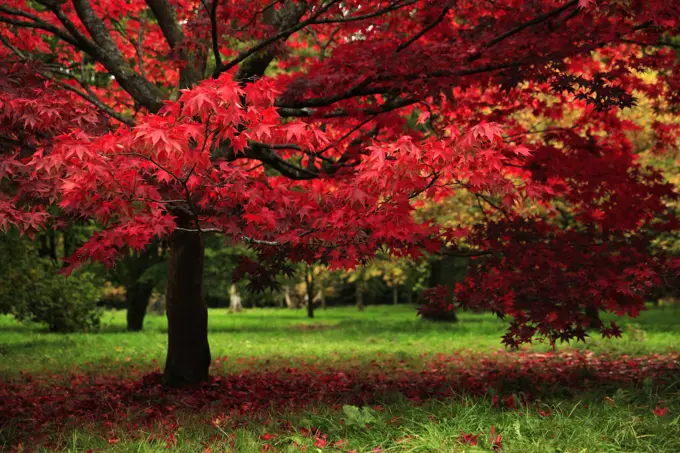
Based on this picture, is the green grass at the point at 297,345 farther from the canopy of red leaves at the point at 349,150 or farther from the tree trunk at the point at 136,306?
the canopy of red leaves at the point at 349,150

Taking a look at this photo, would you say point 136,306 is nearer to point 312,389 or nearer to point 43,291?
point 43,291

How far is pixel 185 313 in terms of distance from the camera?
8.43 m

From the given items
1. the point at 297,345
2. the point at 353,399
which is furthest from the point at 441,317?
the point at 353,399

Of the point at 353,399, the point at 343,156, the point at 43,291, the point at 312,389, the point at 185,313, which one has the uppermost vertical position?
the point at 343,156

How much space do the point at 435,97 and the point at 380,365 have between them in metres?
5.58

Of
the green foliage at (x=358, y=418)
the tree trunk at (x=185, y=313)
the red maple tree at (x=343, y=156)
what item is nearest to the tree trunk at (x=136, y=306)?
the red maple tree at (x=343, y=156)

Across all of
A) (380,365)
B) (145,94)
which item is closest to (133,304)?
(380,365)

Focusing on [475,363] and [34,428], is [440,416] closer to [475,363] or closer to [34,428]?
[34,428]

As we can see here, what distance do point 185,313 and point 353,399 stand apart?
2878 mm

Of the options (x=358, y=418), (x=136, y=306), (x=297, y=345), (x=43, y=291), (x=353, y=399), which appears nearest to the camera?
(x=358, y=418)

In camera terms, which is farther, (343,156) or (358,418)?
(343,156)

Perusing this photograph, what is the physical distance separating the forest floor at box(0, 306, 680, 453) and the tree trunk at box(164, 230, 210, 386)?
1.07 ft

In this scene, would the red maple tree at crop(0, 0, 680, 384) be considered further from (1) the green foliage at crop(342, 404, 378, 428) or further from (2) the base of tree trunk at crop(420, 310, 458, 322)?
(2) the base of tree trunk at crop(420, 310, 458, 322)

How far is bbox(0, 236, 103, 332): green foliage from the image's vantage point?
46.2ft
